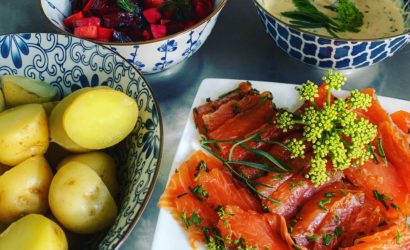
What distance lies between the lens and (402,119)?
3.29 feet

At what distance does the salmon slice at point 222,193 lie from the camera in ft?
3.01

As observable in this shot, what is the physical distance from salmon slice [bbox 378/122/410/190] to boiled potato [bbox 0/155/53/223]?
0.69 meters

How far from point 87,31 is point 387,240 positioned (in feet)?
2.71

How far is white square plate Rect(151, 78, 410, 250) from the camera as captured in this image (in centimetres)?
89

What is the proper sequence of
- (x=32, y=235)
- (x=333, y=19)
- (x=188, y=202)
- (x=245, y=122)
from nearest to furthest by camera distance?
(x=32, y=235), (x=188, y=202), (x=245, y=122), (x=333, y=19)

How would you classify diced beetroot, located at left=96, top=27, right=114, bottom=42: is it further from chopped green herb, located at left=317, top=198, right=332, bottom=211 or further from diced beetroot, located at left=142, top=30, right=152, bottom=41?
chopped green herb, located at left=317, top=198, right=332, bottom=211

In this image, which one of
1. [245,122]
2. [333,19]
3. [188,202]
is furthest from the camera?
[333,19]

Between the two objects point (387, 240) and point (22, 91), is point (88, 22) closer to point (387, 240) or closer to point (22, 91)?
point (22, 91)

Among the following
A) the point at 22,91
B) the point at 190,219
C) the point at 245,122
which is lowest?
the point at 190,219

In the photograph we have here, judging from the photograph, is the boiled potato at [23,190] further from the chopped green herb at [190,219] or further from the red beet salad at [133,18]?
the red beet salad at [133,18]

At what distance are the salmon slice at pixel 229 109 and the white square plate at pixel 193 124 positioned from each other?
0.04 metres

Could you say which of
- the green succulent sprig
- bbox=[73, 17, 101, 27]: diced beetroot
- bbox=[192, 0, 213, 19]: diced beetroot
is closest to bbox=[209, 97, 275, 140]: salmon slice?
the green succulent sprig

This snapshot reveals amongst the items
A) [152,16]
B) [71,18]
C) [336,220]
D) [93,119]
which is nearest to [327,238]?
[336,220]

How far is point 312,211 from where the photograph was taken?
34.4 inches
